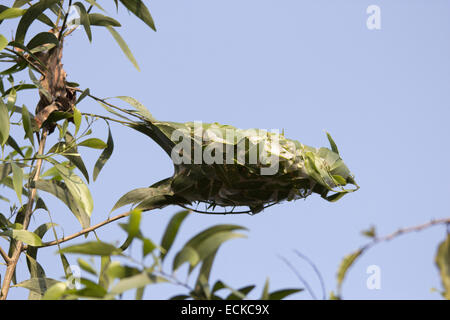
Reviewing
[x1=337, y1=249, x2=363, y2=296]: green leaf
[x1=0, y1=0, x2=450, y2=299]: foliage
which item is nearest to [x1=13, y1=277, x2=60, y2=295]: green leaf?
[x1=0, y1=0, x2=450, y2=299]: foliage

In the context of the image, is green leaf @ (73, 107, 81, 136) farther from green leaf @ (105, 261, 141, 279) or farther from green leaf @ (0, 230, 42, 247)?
green leaf @ (105, 261, 141, 279)

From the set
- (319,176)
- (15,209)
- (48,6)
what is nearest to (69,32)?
(48,6)

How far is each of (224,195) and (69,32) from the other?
256 mm

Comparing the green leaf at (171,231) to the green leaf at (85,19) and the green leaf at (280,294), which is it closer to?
the green leaf at (280,294)

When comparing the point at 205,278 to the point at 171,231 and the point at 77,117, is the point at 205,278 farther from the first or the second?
the point at 77,117

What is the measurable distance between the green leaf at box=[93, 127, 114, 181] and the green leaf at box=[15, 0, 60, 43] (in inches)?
5.1

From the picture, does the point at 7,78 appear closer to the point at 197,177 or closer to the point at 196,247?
the point at 197,177

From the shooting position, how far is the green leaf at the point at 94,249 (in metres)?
0.23

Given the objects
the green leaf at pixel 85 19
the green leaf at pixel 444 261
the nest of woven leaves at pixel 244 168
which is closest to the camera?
the green leaf at pixel 444 261

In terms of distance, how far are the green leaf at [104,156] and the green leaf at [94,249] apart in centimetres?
32

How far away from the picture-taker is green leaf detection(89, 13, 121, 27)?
57 cm

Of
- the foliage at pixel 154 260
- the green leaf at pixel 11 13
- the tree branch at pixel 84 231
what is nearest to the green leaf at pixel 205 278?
the foliage at pixel 154 260
